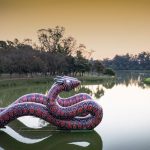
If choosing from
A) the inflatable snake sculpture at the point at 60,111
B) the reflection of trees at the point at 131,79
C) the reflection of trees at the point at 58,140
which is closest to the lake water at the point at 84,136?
the reflection of trees at the point at 58,140

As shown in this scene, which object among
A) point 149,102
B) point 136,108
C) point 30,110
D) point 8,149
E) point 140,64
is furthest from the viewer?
point 140,64

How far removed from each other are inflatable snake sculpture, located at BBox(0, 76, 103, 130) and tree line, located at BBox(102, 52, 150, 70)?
12309 centimetres

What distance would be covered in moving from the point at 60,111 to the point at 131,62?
126979mm

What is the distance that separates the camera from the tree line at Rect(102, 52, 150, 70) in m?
138

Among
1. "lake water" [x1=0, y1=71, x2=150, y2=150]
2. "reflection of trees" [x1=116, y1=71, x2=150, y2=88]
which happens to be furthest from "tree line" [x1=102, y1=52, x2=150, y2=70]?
"lake water" [x1=0, y1=71, x2=150, y2=150]

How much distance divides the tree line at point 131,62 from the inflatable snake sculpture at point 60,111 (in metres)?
123

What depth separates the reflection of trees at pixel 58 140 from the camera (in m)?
12.5

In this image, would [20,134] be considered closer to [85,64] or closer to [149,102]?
[149,102]

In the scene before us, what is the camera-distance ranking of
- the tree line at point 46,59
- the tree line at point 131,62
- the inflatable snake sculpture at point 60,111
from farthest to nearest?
the tree line at point 131,62, the tree line at point 46,59, the inflatable snake sculpture at point 60,111

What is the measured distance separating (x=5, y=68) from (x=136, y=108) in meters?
26.9

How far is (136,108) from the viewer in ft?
71.3

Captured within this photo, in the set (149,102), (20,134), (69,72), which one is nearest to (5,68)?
(69,72)

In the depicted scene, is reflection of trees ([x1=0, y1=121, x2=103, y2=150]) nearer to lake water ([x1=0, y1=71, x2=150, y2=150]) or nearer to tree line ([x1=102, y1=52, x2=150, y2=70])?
lake water ([x1=0, y1=71, x2=150, y2=150])

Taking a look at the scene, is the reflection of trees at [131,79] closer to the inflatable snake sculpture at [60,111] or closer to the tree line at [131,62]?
the inflatable snake sculpture at [60,111]
